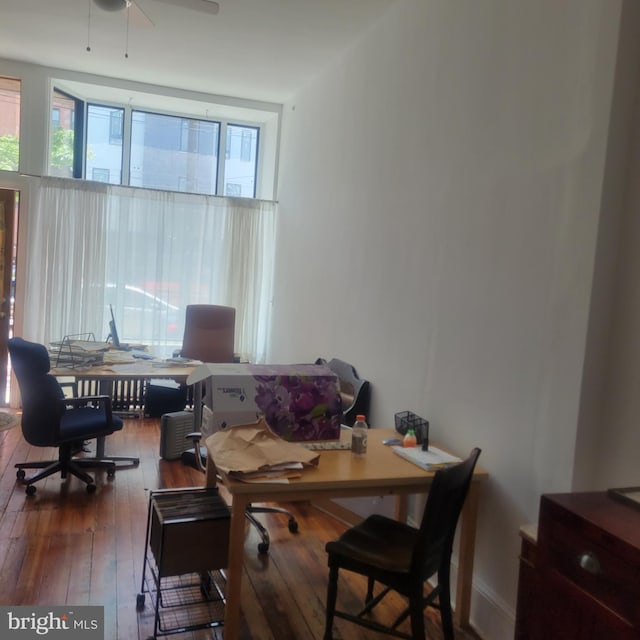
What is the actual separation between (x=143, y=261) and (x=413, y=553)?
4.58m

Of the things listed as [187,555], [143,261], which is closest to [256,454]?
[187,555]

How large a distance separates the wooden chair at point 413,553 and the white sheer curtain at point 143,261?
4.06 meters

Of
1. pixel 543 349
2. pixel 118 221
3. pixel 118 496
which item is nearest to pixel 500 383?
pixel 543 349

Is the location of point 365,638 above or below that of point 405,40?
below

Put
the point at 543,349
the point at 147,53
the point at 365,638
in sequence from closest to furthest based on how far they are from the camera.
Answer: the point at 543,349, the point at 365,638, the point at 147,53

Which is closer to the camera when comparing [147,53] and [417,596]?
[417,596]

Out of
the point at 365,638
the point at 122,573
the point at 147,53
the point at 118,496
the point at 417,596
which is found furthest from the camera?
the point at 147,53

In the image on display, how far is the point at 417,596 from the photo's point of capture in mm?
2033

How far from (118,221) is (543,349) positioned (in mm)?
Answer: 4671

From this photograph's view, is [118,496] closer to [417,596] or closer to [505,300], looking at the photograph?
[417,596]

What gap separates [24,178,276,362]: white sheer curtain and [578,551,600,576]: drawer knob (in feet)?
16.0

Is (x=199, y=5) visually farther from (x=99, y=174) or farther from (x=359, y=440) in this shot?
(x=359, y=440)

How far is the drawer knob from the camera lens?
4.99ft

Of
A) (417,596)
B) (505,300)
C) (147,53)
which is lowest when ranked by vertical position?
(417,596)
